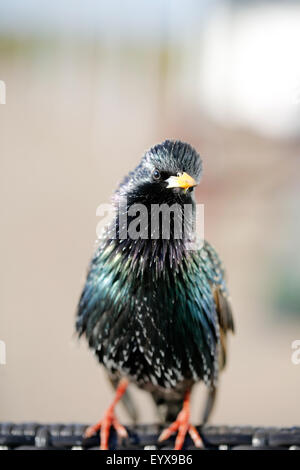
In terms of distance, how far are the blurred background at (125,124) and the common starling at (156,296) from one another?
0.06 m

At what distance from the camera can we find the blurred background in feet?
3.43

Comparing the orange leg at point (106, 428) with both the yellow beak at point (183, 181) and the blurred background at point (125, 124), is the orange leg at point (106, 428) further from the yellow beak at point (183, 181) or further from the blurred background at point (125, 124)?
the yellow beak at point (183, 181)

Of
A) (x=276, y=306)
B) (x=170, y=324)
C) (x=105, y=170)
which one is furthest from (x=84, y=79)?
(x=276, y=306)

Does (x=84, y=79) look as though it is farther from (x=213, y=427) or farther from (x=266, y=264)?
(x=266, y=264)

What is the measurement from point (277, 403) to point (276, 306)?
33 centimetres

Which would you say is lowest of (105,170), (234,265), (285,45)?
(234,265)

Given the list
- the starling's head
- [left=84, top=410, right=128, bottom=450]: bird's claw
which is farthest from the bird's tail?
the starling's head

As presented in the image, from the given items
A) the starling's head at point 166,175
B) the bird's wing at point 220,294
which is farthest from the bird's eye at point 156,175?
the bird's wing at point 220,294

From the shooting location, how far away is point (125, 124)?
42.1 inches

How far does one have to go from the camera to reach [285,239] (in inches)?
69.7

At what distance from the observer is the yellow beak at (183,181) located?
78 centimetres

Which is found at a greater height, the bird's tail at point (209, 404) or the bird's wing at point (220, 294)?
the bird's wing at point (220, 294)

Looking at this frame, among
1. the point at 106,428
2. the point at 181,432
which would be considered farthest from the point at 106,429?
the point at 181,432

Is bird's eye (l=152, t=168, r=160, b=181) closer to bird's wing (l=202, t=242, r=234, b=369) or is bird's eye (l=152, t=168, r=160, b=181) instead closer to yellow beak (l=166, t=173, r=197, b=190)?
yellow beak (l=166, t=173, r=197, b=190)
